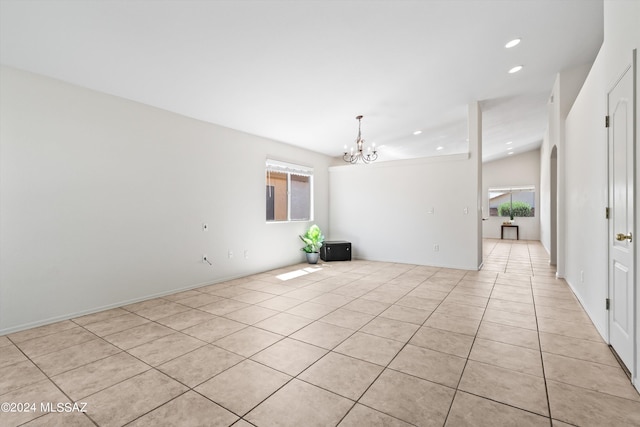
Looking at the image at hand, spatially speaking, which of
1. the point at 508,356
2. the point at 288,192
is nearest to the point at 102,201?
the point at 288,192

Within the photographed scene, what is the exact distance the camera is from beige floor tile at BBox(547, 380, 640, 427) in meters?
1.55

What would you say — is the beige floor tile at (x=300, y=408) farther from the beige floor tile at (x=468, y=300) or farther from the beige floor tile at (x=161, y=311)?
the beige floor tile at (x=468, y=300)

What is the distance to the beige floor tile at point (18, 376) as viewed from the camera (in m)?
1.97

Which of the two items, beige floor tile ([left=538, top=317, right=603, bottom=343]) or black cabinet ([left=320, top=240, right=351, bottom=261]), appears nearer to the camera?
beige floor tile ([left=538, top=317, right=603, bottom=343])

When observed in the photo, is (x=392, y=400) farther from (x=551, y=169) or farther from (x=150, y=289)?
(x=551, y=169)

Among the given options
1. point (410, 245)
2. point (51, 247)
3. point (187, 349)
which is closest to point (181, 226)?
point (51, 247)

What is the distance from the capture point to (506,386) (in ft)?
6.15

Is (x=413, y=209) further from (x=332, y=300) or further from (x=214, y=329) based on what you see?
(x=214, y=329)

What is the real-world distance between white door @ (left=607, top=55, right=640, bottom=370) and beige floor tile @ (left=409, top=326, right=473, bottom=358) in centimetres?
101

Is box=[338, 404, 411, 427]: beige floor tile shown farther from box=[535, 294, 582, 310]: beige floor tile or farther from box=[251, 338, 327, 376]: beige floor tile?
box=[535, 294, 582, 310]: beige floor tile

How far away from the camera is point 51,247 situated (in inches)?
122

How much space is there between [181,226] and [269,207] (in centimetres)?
201

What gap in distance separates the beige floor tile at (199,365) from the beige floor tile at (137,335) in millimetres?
588

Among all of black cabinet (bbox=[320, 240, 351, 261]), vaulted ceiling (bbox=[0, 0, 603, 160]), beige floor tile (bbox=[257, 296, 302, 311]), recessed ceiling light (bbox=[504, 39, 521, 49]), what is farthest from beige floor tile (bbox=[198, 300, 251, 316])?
recessed ceiling light (bbox=[504, 39, 521, 49])
